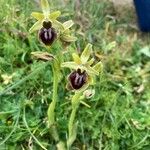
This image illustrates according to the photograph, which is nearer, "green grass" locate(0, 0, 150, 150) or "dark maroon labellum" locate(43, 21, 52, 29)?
"dark maroon labellum" locate(43, 21, 52, 29)

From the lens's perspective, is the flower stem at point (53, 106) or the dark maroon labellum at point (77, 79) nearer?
the dark maroon labellum at point (77, 79)

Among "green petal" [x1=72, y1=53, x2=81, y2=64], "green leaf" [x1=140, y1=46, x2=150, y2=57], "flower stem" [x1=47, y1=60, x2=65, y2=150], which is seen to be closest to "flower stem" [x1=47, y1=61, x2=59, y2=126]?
"flower stem" [x1=47, y1=60, x2=65, y2=150]

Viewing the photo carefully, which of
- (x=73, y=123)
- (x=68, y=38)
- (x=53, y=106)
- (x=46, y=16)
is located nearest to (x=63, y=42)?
(x=68, y=38)

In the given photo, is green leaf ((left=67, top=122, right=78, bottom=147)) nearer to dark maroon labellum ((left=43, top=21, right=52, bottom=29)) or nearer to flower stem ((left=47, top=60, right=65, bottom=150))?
flower stem ((left=47, top=60, right=65, bottom=150))

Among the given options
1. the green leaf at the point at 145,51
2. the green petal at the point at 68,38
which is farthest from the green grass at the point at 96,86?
the green petal at the point at 68,38

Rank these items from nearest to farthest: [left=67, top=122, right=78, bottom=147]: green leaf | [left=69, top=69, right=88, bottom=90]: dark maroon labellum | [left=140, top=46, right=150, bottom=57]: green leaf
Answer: [left=69, top=69, right=88, bottom=90]: dark maroon labellum < [left=67, top=122, right=78, bottom=147]: green leaf < [left=140, top=46, right=150, bottom=57]: green leaf

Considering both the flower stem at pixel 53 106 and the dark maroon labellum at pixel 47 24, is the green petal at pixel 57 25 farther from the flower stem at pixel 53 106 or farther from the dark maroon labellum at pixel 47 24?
the flower stem at pixel 53 106
